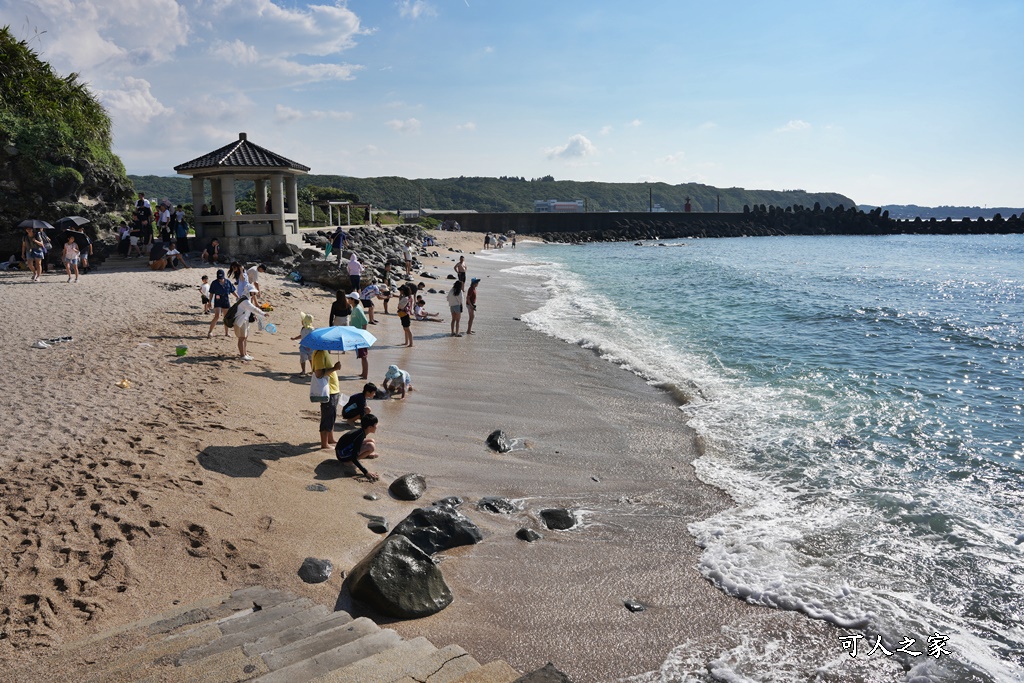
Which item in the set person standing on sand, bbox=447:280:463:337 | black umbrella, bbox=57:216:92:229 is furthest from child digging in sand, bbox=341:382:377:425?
black umbrella, bbox=57:216:92:229

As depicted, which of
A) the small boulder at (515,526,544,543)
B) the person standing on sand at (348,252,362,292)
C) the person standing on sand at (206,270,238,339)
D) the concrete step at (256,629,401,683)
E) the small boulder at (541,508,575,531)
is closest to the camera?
the concrete step at (256,629,401,683)

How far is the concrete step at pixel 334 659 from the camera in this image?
3.86 m

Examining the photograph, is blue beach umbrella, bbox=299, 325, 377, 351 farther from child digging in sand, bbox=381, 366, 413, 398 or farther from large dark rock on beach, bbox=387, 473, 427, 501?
child digging in sand, bbox=381, 366, 413, 398

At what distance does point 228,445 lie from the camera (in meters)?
7.93

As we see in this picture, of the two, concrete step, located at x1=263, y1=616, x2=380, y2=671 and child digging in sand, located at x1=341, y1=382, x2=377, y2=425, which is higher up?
child digging in sand, located at x1=341, y1=382, x2=377, y2=425

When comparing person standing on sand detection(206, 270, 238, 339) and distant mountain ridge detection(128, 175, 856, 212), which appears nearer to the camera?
person standing on sand detection(206, 270, 238, 339)

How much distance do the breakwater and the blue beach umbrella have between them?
69177mm

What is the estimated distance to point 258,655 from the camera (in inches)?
162

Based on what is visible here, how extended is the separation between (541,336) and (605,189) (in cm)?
17925

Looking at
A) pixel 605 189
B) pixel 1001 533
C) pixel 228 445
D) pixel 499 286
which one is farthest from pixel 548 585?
pixel 605 189

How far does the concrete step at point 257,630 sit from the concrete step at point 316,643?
7.7 inches

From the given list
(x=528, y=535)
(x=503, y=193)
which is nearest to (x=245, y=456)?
(x=528, y=535)

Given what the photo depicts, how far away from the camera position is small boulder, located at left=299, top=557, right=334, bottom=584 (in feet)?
18.5

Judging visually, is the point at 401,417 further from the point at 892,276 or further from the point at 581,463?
the point at 892,276
